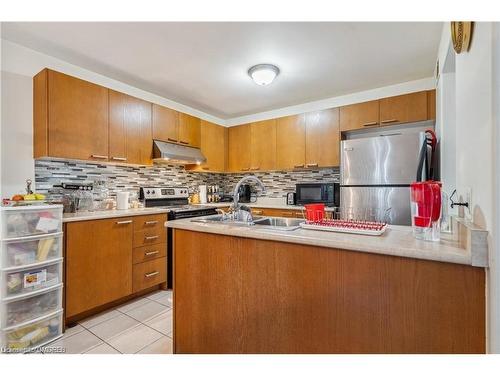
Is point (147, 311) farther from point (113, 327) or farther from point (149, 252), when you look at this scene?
point (149, 252)

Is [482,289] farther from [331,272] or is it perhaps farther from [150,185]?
[150,185]

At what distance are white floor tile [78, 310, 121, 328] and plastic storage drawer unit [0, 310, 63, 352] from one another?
8.0 inches

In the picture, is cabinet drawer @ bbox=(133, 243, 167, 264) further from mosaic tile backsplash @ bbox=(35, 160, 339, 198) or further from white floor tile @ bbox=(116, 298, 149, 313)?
mosaic tile backsplash @ bbox=(35, 160, 339, 198)

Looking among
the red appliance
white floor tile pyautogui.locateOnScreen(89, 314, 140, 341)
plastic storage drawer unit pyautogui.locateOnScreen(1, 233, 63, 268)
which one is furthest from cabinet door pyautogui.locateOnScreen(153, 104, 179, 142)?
the red appliance

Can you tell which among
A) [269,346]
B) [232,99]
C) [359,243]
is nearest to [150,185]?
[232,99]

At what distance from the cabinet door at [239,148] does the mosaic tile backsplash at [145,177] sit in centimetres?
35

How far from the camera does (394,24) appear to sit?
180 cm

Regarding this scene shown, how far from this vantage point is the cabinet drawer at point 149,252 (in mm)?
2436

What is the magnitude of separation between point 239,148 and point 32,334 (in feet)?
10.1

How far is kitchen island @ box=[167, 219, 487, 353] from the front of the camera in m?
0.84

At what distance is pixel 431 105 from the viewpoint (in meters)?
2.57

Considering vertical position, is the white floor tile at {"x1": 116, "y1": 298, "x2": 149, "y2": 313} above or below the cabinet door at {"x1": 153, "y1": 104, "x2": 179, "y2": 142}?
below

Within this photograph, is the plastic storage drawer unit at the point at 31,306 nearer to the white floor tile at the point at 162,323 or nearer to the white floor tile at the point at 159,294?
the white floor tile at the point at 162,323
